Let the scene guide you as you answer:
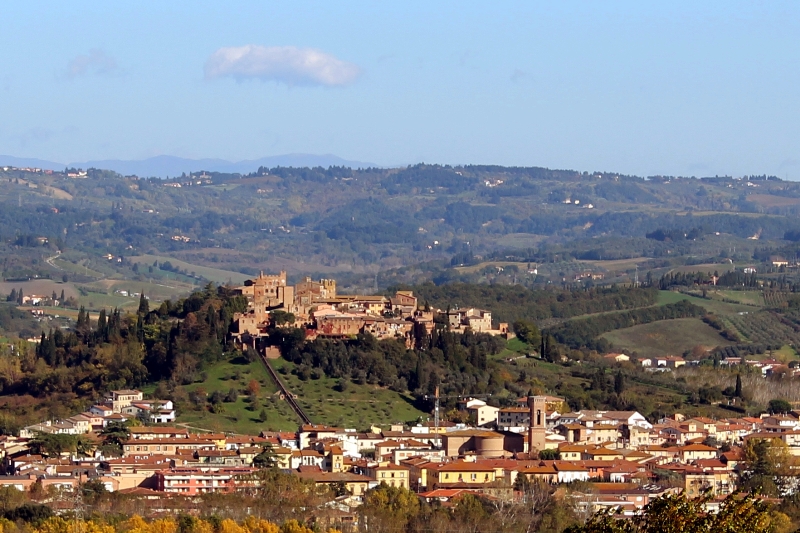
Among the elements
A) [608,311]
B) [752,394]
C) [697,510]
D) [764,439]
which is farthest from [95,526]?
[608,311]

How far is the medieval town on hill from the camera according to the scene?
58.6 metres

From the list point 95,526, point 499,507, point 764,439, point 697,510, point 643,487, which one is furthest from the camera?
point 764,439

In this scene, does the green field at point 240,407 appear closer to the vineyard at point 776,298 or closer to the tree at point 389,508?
the tree at point 389,508

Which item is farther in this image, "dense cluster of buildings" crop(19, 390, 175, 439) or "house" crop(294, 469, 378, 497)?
"dense cluster of buildings" crop(19, 390, 175, 439)

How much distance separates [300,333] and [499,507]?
83.9ft

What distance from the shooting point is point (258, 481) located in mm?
57750

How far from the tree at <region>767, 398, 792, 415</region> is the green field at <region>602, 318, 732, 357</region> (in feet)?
104

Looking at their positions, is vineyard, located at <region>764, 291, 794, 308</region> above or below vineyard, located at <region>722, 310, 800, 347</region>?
above

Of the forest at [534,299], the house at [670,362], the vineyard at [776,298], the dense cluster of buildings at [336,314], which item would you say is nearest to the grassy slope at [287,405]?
the dense cluster of buildings at [336,314]

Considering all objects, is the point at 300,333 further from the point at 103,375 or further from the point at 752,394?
the point at 752,394

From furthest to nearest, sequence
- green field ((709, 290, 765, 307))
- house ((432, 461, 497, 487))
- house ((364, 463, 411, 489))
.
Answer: green field ((709, 290, 765, 307))
house ((364, 463, 411, 489))
house ((432, 461, 497, 487))

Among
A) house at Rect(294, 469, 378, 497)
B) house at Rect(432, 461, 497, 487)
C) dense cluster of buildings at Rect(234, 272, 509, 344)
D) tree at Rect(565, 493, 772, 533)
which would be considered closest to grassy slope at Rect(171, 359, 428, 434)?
dense cluster of buildings at Rect(234, 272, 509, 344)

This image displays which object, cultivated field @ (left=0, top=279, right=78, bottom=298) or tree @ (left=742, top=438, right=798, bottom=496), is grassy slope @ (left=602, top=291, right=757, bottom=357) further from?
cultivated field @ (left=0, top=279, right=78, bottom=298)

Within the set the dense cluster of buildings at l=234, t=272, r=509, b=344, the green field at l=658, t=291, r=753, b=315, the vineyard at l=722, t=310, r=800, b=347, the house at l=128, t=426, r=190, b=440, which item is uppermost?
the dense cluster of buildings at l=234, t=272, r=509, b=344
